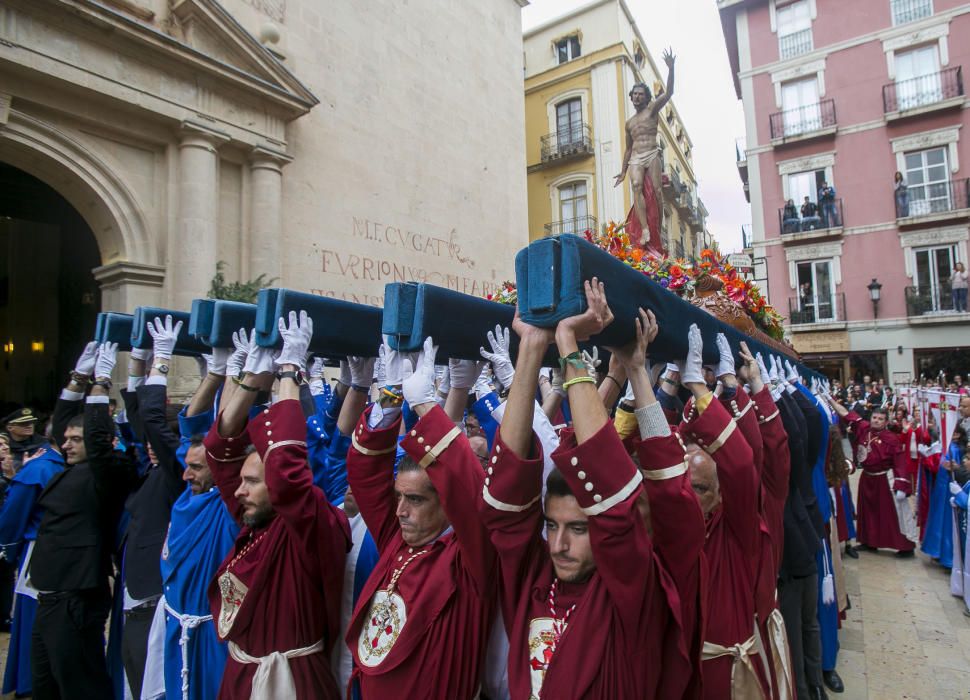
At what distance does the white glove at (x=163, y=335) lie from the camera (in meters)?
3.51

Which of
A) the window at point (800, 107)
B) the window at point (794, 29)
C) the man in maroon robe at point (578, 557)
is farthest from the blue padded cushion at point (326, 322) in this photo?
the window at point (794, 29)

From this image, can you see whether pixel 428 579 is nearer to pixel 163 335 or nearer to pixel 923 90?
pixel 163 335

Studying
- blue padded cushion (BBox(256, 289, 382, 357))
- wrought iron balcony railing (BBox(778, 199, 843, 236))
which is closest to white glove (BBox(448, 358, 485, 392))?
blue padded cushion (BBox(256, 289, 382, 357))

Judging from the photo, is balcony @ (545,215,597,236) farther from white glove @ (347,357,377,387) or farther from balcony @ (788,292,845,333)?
white glove @ (347,357,377,387)

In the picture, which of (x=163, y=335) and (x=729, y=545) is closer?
(x=729, y=545)

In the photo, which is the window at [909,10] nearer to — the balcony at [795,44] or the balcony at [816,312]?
the balcony at [795,44]

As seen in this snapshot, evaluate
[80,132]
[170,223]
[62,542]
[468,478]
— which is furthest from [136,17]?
[468,478]

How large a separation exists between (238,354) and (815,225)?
2326cm

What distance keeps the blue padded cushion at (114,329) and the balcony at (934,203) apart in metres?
23.3

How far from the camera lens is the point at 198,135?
31.3ft

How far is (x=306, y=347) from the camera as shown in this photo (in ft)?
8.02

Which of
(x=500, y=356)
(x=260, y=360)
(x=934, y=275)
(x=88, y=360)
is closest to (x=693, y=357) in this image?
(x=500, y=356)

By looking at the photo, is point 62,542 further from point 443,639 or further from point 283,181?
point 283,181

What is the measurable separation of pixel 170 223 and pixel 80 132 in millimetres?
1612
